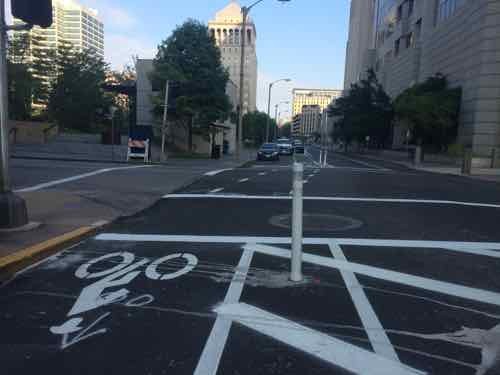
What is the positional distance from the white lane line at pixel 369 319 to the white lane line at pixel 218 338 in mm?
1159

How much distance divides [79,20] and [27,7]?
122717 millimetres

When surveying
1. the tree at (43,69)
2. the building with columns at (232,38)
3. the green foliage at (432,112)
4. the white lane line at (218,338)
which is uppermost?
the building with columns at (232,38)

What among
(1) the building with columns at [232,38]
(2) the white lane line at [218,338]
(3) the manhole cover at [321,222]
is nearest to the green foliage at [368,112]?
(3) the manhole cover at [321,222]

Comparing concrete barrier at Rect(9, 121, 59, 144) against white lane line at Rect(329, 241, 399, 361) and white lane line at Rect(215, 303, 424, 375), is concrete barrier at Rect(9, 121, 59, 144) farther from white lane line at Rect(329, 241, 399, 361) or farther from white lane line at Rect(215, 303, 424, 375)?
white lane line at Rect(215, 303, 424, 375)

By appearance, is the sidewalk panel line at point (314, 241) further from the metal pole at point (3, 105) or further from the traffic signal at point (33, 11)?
the traffic signal at point (33, 11)

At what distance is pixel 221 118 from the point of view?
113 ft

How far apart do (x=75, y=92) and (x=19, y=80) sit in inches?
224

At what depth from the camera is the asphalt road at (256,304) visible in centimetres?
295

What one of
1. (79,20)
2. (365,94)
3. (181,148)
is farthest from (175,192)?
(79,20)

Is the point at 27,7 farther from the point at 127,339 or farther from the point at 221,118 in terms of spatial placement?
Result: the point at 221,118

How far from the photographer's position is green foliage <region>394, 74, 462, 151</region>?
126ft

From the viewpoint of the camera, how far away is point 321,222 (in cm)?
777

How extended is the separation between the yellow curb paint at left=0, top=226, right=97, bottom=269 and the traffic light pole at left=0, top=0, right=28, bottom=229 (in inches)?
31.7

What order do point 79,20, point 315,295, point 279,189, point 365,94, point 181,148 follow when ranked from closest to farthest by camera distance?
point 315,295 → point 279,189 → point 181,148 → point 365,94 → point 79,20
